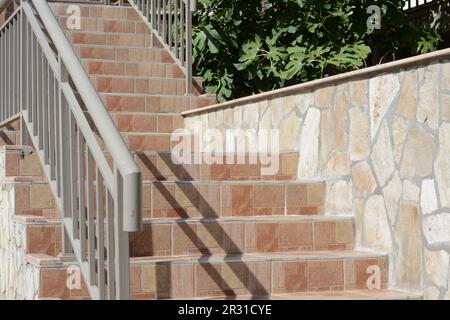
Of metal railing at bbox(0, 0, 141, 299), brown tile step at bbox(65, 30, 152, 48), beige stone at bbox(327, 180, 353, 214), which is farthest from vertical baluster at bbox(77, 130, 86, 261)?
brown tile step at bbox(65, 30, 152, 48)

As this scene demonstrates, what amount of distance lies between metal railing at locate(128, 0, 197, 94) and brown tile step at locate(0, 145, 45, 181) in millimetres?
2648

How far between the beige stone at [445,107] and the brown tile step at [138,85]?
332 centimetres

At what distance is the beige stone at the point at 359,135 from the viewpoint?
465 centimetres

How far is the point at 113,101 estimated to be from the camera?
6598mm

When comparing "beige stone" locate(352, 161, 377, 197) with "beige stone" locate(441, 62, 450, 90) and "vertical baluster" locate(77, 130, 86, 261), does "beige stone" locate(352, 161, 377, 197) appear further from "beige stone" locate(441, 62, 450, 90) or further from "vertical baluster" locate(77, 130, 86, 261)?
"vertical baluster" locate(77, 130, 86, 261)

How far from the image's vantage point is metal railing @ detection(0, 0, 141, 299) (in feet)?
9.73

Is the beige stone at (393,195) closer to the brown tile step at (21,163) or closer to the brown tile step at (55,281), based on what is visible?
the brown tile step at (55,281)

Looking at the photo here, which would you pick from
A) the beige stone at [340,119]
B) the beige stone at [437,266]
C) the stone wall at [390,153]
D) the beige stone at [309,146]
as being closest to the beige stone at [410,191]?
the stone wall at [390,153]

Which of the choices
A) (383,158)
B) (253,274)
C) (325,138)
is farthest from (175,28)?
(253,274)

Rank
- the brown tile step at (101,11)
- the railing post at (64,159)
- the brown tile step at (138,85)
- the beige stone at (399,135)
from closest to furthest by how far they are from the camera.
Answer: the railing post at (64,159) → the beige stone at (399,135) → the brown tile step at (138,85) → the brown tile step at (101,11)

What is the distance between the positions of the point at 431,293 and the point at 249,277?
33.6 inches

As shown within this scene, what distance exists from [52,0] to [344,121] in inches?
200

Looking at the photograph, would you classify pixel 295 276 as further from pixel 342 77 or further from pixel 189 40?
pixel 189 40
